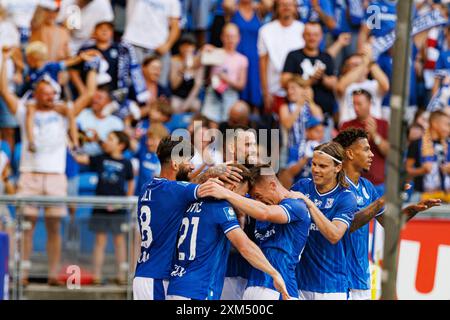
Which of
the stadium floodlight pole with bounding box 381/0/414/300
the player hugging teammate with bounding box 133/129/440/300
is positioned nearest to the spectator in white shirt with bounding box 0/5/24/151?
the player hugging teammate with bounding box 133/129/440/300

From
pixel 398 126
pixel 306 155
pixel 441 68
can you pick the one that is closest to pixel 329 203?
pixel 398 126

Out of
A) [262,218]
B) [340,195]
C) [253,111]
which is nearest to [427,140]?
[253,111]

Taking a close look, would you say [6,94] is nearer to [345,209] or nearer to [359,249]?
[359,249]

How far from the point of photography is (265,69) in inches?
606

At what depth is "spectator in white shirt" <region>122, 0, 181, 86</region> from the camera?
1555 centimetres

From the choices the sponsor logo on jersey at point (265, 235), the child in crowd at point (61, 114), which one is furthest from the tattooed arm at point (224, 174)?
the child in crowd at point (61, 114)

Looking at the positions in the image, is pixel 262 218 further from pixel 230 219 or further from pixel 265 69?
pixel 265 69

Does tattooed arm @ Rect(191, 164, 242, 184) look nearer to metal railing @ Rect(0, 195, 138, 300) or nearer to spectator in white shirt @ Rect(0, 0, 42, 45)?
metal railing @ Rect(0, 195, 138, 300)

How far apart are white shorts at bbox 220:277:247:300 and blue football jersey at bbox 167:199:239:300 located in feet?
2.92

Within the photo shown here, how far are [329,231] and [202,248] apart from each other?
1179mm

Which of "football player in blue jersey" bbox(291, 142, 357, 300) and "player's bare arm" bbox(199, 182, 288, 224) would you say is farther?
"football player in blue jersey" bbox(291, 142, 357, 300)

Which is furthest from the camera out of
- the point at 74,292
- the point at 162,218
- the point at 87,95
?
the point at 87,95

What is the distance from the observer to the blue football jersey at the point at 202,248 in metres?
8.77

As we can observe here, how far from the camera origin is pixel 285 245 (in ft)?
30.2
